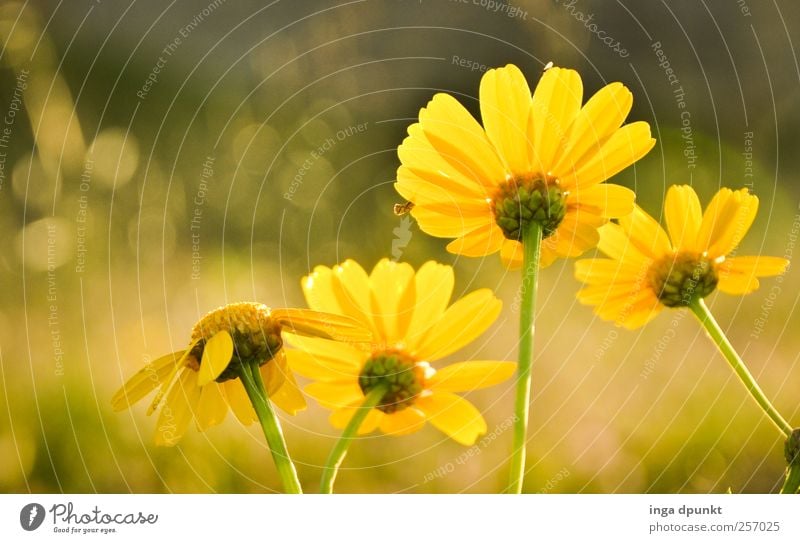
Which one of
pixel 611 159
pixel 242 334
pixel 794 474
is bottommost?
pixel 794 474

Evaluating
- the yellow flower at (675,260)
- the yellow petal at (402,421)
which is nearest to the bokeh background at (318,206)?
the yellow flower at (675,260)

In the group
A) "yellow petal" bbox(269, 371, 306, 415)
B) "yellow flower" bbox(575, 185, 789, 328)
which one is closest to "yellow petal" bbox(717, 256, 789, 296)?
"yellow flower" bbox(575, 185, 789, 328)

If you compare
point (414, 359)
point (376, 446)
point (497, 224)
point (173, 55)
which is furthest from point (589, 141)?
point (173, 55)

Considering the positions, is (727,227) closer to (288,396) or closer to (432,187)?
(432,187)

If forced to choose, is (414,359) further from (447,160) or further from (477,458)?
(477,458)

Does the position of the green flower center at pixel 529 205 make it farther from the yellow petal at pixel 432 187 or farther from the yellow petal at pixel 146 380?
the yellow petal at pixel 146 380

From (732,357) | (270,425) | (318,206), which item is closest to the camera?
(270,425)

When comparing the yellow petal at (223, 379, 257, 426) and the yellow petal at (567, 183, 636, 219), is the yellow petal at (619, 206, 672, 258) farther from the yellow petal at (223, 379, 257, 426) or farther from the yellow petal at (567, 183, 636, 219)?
the yellow petal at (223, 379, 257, 426)

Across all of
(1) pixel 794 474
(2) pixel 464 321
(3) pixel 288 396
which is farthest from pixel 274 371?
(1) pixel 794 474
